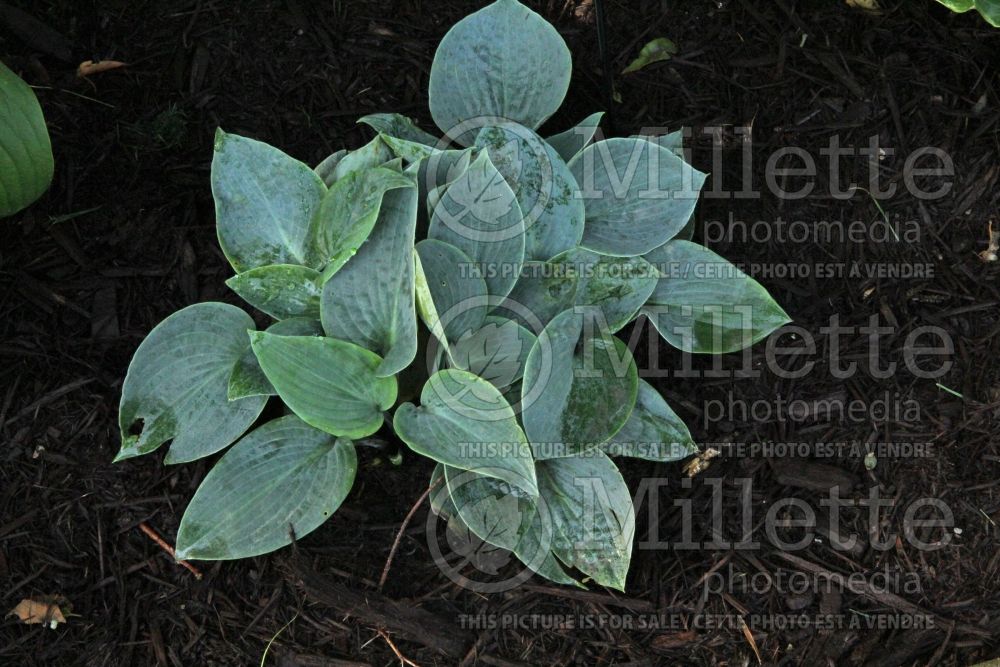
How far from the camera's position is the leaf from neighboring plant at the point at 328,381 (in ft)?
5.11

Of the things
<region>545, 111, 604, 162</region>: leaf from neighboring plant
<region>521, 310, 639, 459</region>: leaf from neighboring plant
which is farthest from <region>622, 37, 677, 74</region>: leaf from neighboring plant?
<region>521, 310, 639, 459</region>: leaf from neighboring plant

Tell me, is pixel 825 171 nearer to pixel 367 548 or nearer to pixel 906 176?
pixel 906 176

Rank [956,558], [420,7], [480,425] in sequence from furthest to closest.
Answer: [420,7] < [956,558] < [480,425]

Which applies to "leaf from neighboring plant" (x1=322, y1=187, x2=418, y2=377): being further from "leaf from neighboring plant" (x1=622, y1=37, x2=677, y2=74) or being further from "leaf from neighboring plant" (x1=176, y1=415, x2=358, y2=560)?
"leaf from neighboring plant" (x1=622, y1=37, x2=677, y2=74)

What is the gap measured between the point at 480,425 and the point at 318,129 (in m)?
0.94

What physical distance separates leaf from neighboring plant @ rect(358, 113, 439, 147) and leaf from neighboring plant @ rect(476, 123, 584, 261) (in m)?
0.18

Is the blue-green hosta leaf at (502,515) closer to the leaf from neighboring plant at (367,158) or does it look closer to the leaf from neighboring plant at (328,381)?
the leaf from neighboring plant at (328,381)

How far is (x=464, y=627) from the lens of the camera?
6.27 ft

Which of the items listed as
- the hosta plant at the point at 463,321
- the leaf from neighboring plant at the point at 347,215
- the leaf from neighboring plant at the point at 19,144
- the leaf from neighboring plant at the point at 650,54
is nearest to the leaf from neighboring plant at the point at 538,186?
the hosta plant at the point at 463,321

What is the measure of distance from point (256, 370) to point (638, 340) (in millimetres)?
874

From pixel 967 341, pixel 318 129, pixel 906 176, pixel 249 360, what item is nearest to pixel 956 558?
pixel 967 341

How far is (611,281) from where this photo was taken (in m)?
1.76

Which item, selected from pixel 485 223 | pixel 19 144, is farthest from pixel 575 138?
pixel 19 144

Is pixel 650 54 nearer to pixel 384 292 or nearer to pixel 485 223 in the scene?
pixel 485 223
